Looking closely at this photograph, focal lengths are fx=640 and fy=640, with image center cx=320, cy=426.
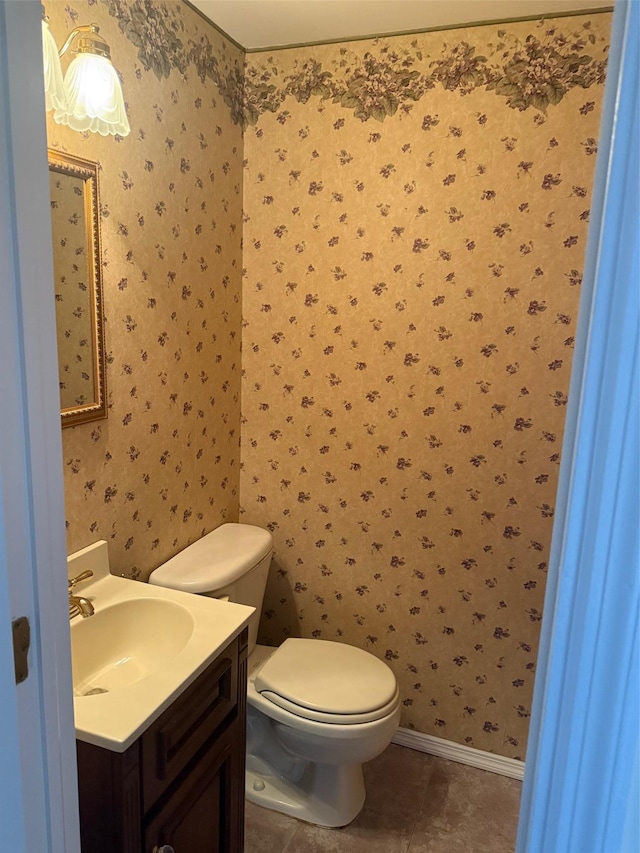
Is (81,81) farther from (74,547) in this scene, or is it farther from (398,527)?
(398,527)

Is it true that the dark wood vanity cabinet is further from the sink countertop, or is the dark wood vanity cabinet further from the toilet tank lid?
the toilet tank lid

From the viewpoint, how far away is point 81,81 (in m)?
1.27

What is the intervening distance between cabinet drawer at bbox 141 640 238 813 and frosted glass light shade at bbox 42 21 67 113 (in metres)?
1.20

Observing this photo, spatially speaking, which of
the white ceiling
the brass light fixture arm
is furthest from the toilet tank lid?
the white ceiling

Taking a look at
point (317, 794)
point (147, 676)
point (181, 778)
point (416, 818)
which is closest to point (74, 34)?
point (147, 676)

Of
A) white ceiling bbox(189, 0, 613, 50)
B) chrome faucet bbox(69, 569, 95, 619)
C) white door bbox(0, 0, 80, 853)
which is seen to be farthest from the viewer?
white ceiling bbox(189, 0, 613, 50)

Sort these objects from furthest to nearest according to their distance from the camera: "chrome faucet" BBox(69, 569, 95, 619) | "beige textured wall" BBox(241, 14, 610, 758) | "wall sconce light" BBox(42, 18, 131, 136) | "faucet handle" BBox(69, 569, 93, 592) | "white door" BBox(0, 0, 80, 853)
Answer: "beige textured wall" BBox(241, 14, 610, 758), "faucet handle" BBox(69, 569, 93, 592), "chrome faucet" BBox(69, 569, 95, 619), "wall sconce light" BBox(42, 18, 131, 136), "white door" BBox(0, 0, 80, 853)

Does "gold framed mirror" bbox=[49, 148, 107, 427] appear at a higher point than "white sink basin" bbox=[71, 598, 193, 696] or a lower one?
higher

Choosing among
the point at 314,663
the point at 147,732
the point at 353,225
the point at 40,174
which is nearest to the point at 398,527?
the point at 314,663

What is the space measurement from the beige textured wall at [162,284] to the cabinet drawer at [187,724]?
493 millimetres

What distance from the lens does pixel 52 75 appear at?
121 centimetres

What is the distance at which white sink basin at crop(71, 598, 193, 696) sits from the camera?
58.6 inches

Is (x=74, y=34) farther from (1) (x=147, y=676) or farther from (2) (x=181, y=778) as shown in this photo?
(2) (x=181, y=778)

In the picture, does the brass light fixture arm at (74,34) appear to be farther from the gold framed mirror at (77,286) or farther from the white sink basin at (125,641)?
the white sink basin at (125,641)
